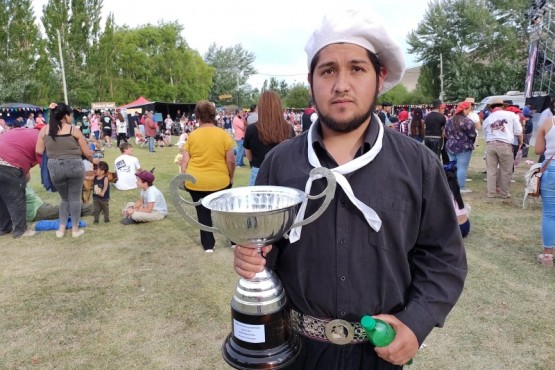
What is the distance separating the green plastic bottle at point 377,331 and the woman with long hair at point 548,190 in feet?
13.3

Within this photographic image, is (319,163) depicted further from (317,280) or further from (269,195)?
(317,280)

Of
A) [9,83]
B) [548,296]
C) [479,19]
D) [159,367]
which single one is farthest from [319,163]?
[479,19]

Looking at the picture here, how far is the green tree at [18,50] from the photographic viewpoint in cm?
3356

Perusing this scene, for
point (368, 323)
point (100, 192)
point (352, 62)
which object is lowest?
point (100, 192)

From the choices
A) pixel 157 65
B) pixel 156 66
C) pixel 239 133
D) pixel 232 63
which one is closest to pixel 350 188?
pixel 239 133

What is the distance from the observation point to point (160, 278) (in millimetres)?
4598

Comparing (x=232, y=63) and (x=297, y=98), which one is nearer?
(x=297, y=98)

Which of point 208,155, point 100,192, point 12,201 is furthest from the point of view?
point 100,192

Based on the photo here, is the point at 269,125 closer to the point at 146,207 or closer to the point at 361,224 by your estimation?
the point at 146,207

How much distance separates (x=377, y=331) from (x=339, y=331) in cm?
16

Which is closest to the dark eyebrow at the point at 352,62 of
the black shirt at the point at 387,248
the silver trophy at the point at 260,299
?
the black shirt at the point at 387,248

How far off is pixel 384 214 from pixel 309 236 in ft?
0.90

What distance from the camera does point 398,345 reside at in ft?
4.45

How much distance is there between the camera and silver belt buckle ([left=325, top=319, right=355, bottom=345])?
4.67 feet
